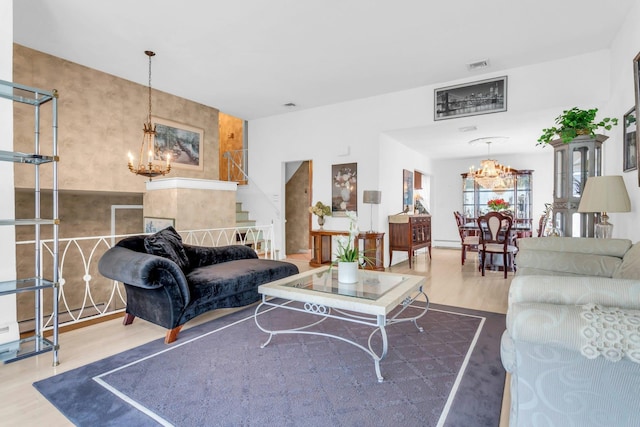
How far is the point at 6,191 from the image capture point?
2.46 metres

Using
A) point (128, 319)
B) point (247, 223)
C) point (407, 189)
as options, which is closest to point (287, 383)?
point (128, 319)

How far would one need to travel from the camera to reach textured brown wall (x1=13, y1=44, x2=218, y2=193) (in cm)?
421

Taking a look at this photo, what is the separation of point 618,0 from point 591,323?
3.63 meters

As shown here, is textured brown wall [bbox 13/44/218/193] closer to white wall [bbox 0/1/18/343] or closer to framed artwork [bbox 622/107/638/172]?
white wall [bbox 0/1/18/343]

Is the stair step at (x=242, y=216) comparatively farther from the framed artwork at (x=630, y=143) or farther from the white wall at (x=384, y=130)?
the framed artwork at (x=630, y=143)

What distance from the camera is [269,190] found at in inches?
279

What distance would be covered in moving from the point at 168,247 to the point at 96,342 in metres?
0.90

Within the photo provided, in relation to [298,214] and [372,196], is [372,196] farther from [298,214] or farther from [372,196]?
[298,214]

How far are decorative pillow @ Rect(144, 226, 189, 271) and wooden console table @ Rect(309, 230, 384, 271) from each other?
10.0ft

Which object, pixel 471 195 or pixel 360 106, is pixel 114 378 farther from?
pixel 471 195

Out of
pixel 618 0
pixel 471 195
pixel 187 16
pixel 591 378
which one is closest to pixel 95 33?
pixel 187 16

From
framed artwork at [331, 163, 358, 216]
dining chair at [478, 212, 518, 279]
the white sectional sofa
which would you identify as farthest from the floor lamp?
the white sectional sofa

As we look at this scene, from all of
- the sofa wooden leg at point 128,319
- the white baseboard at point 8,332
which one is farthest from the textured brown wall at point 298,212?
the white baseboard at point 8,332

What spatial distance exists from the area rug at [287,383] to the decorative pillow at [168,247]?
0.66 metres
